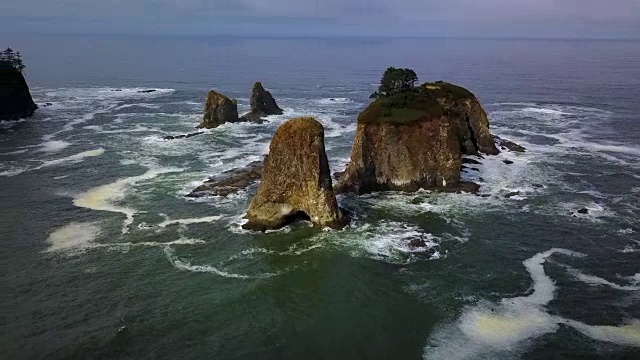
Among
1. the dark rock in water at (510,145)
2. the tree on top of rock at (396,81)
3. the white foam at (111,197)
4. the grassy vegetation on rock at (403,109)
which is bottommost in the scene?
the white foam at (111,197)

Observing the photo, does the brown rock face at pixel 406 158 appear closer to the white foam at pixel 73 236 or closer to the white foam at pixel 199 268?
the white foam at pixel 199 268

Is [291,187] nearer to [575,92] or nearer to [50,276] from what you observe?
[50,276]

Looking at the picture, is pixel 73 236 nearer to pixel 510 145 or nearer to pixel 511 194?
pixel 511 194

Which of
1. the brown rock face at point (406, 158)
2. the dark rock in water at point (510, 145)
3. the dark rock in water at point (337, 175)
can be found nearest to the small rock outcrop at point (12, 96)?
the dark rock in water at point (337, 175)

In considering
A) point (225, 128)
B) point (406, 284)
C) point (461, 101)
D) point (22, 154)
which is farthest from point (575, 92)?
point (22, 154)

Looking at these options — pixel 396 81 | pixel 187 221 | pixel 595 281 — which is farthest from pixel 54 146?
pixel 595 281

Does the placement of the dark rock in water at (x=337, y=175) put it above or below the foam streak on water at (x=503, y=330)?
above
